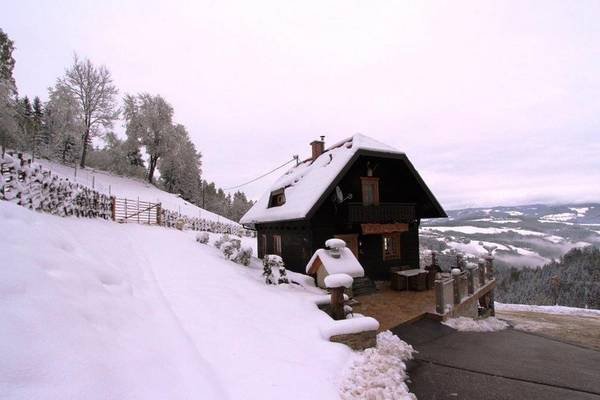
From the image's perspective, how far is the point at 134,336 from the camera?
339 cm

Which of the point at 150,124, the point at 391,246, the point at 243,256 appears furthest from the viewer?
the point at 150,124

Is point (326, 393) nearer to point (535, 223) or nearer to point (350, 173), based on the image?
point (350, 173)

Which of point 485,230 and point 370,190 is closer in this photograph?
point 370,190

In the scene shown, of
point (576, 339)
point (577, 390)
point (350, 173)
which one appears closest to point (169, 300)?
point (577, 390)

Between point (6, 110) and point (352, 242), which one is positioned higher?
point (6, 110)

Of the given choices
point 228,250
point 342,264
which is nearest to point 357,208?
point 342,264

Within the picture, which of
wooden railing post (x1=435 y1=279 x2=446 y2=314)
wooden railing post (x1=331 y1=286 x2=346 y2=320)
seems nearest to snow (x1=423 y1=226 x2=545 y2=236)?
wooden railing post (x1=435 y1=279 x2=446 y2=314)

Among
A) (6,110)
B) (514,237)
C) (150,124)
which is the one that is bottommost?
(514,237)

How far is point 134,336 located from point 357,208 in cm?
1003

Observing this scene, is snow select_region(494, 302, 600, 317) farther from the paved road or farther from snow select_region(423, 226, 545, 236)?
snow select_region(423, 226, 545, 236)

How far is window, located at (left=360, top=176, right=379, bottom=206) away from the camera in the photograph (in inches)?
543

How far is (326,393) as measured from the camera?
163 inches

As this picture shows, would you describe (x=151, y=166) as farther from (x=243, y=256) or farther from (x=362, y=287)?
(x=362, y=287)

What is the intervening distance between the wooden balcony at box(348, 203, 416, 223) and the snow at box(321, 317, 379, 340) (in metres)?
6.28
